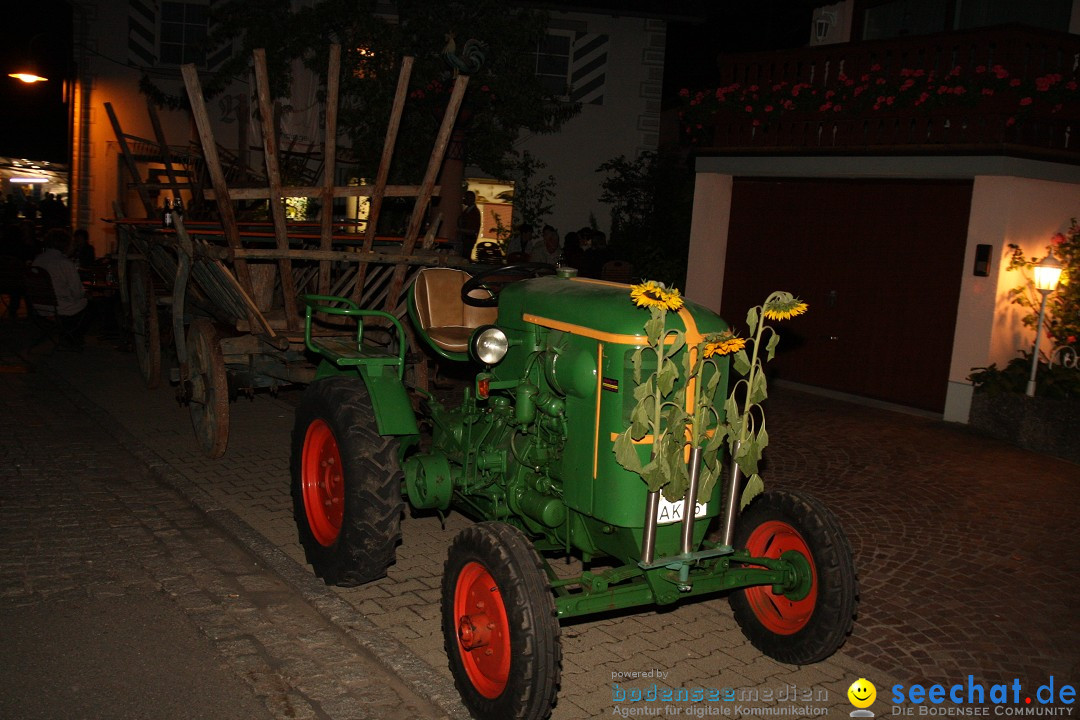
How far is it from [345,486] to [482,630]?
1.32 m

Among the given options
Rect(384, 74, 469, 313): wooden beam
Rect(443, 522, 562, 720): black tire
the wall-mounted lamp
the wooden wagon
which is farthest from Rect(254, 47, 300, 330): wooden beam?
the wall-mounted lamp

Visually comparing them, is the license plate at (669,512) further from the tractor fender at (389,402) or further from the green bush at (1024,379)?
the green bush at (1024,379)

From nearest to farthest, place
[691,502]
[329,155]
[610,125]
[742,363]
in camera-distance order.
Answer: [691,502]
[742,363]
[329,155]
[610,125]

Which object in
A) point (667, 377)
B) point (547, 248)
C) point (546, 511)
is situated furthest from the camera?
point (547, 248)

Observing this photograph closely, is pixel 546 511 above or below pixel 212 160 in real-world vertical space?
below

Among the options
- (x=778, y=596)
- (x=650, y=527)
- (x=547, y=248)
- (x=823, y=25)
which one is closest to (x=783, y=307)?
(x=650, y=527)

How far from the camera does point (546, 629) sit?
334 cm

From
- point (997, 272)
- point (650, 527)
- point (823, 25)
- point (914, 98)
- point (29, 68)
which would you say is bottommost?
point (650, 527)

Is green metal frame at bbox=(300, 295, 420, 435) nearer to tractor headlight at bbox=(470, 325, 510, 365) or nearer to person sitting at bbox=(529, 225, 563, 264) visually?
tractor headlight at bbox=(470, 325, 510, 365)

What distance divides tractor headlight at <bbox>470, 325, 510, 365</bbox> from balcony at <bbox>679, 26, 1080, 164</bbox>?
22.5 feet

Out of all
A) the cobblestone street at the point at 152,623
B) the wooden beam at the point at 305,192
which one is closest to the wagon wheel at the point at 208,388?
the cobblestone street at the point at 152,623

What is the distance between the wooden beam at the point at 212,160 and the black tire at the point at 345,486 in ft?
5.72

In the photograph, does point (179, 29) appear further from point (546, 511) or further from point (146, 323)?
point (546, 511)

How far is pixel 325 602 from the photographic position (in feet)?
15.6
